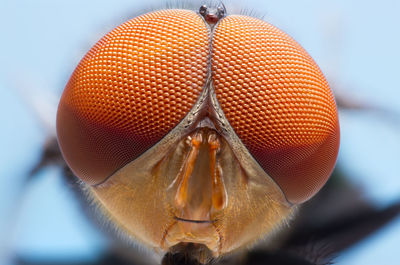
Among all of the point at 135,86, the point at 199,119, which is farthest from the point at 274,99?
the point at 135,86

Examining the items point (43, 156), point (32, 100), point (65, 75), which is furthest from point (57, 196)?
point (65, 75)

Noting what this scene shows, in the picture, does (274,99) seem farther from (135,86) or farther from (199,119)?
(135,86)
